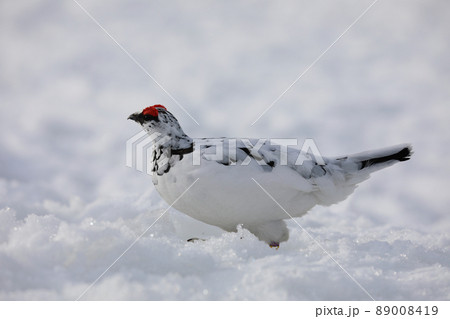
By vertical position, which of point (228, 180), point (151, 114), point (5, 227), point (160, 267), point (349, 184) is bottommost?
point (160, 267)

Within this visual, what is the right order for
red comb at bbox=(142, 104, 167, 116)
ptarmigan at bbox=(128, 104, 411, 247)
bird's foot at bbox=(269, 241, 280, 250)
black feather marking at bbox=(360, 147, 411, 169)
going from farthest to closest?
black feather marking at bbox=(360, 147, 411, 169)
red comb at bbox=(142, 104, 167, 116)
bird's foot at bbox=(269, 241, 280, 250)
ptarmigan at bbox=(128, 104, 411, 247)

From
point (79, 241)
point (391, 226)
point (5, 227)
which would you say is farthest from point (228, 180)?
Answer: point (391, 226)

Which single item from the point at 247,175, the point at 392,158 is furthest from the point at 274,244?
the point at 392,158

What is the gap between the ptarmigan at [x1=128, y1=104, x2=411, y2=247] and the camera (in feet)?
9.54

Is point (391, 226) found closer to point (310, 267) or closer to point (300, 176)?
point (300, 176)

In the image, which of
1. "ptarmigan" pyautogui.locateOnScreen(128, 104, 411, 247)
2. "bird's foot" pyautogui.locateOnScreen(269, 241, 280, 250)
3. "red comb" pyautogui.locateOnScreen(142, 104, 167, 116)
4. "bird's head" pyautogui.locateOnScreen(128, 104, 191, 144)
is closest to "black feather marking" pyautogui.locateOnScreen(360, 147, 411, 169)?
"ptarmigan" pyautogui.locateOnScreen(128, 104, 411, 247)

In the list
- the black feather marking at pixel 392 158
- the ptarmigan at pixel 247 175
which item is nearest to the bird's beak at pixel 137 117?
the ptarmigan at pixel 247 175

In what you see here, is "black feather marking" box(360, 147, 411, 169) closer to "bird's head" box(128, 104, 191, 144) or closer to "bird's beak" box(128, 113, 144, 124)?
"bird's head" box(128, 104, 191, 144)

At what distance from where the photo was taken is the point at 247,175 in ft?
9.53

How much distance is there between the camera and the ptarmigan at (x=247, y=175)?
114 inches

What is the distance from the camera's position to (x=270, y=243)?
10.3 ft

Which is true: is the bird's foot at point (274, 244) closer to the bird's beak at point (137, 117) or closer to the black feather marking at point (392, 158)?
the black feather marking at point (392, 158)

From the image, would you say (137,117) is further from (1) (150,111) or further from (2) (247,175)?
(2) (247,175)
